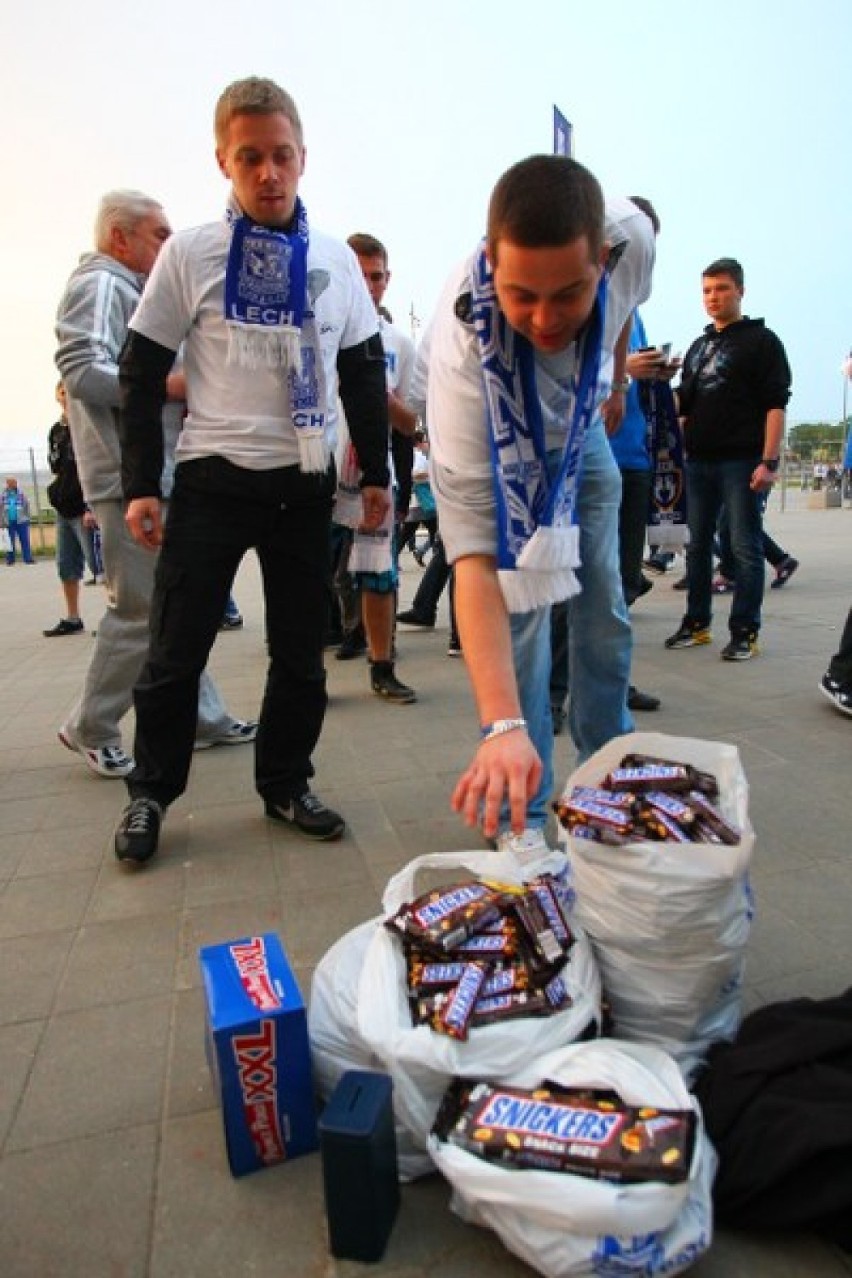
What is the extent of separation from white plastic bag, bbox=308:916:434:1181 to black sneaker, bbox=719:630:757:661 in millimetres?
3846

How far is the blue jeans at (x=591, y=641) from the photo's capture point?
2.36 m

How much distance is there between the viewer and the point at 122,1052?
1742mm

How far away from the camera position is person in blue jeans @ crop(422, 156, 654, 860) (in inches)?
57.2

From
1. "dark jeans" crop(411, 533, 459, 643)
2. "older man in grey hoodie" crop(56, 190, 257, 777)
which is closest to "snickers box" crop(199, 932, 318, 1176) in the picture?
"older man in grey hoodie" crop(56, 190, 257, 777)

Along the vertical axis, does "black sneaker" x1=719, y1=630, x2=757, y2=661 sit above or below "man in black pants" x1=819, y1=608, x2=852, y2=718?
below

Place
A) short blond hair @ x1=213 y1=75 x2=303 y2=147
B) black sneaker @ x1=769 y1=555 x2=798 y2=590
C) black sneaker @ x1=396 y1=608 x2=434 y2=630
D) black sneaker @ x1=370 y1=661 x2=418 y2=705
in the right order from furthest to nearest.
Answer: black sneaker @ x1=769 y1=555 x2=798 y2=590 < black sneaker @ x1=396 y1=608 x2=434 y2=630 < black sneaker @ x1=370 y1=661 x2=418 y2=705 < short blond hair @ x1=213 y1=75 x2=303 y2=147

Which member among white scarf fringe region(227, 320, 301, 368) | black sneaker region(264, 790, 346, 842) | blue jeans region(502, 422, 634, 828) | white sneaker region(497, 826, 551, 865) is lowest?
black sneaker region(264, 790, 346, 842)

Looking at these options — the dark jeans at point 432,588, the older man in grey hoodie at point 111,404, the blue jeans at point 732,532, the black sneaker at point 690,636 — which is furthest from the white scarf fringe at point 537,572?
the dark jeans at point 432,588

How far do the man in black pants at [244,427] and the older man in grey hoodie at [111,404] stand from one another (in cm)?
39

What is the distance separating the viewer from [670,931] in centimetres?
151

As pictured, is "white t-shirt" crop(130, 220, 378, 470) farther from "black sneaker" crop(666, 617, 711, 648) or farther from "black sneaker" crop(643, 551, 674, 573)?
"black sneaker" crop(643, 551, 674, 573)

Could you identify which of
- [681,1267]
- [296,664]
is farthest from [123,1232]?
[296,664]

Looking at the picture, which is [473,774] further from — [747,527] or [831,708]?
[747,527]

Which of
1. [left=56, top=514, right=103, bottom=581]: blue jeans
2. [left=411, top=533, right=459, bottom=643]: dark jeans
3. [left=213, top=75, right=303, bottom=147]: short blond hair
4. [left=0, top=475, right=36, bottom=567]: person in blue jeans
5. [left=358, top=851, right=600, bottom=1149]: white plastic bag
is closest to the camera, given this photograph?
[left=358, top=851, right=600, bottom=1149]: white plastic bag
